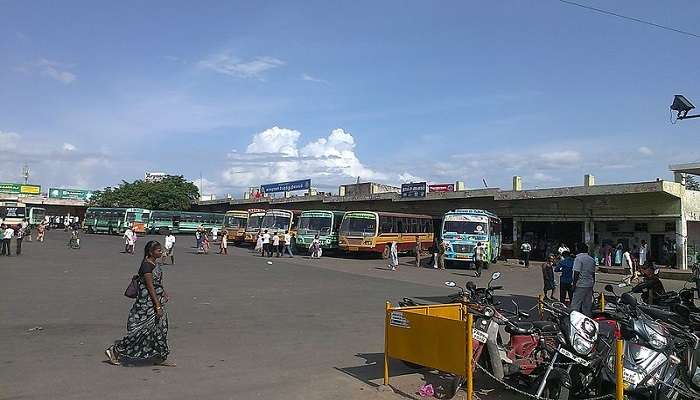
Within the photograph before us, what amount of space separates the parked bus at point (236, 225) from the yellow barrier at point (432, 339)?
37.9 m

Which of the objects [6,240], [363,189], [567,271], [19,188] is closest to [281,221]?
[6,240]

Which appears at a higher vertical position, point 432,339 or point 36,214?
point 36,214

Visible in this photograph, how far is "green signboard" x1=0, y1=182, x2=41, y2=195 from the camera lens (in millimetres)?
95250

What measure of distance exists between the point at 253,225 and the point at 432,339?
35630 mm

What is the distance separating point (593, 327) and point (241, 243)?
41.7m

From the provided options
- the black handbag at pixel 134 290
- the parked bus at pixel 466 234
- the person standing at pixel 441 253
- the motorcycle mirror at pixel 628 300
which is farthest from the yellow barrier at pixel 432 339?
the parked bus at pixel 466 234

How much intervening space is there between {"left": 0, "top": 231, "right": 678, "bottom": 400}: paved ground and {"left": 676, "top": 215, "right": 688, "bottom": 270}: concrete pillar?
1709 cm

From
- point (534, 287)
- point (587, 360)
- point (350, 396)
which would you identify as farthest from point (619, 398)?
point (534, 287)

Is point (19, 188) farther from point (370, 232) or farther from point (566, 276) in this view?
point (566, 276)

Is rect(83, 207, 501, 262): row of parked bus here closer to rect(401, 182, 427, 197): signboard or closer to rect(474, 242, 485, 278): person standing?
rect(474, 242, 485, 278): person standing

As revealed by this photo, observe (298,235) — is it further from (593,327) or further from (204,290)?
(593,327)

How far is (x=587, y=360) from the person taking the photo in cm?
583

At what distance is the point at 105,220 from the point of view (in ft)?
189

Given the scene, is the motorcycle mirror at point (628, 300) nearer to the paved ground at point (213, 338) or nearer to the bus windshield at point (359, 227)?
the paved ground at point (213, 338)
